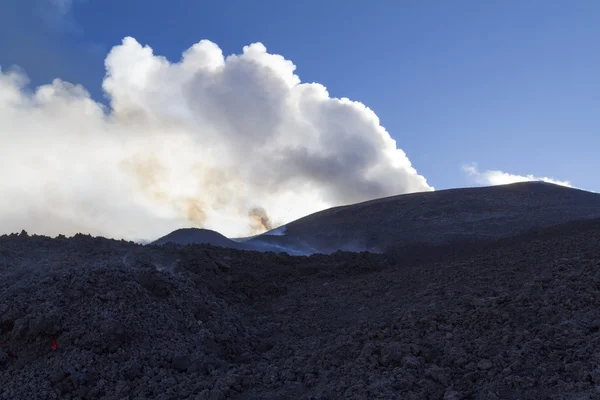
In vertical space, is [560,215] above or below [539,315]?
above

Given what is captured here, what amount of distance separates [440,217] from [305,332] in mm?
17295

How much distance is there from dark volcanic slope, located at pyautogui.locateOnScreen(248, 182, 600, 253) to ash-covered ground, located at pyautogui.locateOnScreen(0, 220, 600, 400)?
34.8 ft

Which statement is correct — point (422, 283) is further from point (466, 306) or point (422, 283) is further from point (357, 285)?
point (466, 306)

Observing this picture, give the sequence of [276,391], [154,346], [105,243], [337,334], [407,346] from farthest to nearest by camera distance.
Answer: [105,243], [337,334], [154,346], [407,346], [276,391]

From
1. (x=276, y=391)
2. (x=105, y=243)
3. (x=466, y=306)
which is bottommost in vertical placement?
(x=276, y=391)

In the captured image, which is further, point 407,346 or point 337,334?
point 337,334

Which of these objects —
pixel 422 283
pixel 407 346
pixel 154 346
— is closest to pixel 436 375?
pixel 407 346

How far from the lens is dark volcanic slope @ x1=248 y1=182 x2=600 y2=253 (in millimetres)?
21891

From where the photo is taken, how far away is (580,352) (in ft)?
17.8

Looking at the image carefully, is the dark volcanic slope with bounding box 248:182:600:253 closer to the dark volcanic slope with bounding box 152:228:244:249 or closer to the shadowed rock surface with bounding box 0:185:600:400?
the dark volcanic slope with bounding box 152:228:244:249

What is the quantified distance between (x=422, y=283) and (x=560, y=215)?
1447cm

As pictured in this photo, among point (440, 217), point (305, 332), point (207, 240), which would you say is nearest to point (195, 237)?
point (207, 240)

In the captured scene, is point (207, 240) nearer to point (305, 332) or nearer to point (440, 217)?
point (440, 217)

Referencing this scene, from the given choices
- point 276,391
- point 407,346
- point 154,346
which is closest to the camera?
point 276,391
